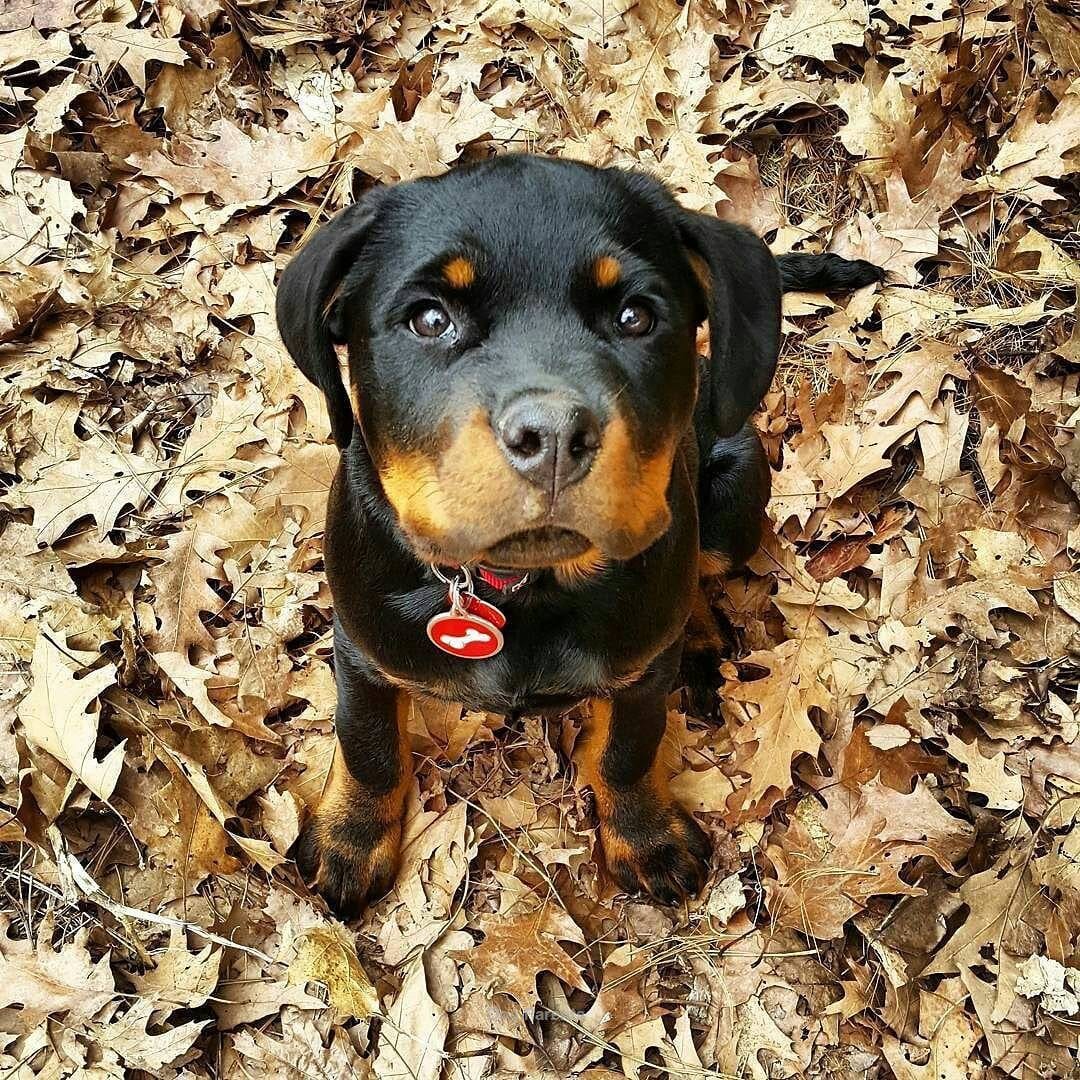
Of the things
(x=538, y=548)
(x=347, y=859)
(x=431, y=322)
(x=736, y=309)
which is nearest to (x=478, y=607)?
(x=538, y=548)

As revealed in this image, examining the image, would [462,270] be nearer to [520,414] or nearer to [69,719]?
[520,414]

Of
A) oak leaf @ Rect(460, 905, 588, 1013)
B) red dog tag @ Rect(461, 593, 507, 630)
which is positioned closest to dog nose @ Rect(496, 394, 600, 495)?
red dog tag @ Rect(461, 593, 507, 630)

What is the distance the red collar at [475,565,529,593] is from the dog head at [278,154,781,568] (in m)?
0.23

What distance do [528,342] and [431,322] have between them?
0.77 feet

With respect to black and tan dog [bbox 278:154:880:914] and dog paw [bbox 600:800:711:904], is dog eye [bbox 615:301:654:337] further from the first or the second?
dog paw [bbox 600:800:711:904]

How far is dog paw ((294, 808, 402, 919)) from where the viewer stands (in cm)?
317

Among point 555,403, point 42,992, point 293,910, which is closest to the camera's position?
point 555,403

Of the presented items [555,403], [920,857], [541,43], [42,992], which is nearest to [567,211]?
[555,403]

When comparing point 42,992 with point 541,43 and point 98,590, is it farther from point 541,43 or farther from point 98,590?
point 541,43

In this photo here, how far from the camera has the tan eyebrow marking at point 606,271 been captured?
2.18 meters

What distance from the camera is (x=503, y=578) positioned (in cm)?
243

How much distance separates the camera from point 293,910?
3.22 m

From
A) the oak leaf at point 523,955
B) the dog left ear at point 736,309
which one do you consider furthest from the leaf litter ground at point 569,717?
the dog left ear at point 736,309

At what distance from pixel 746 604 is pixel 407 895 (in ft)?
4.94
